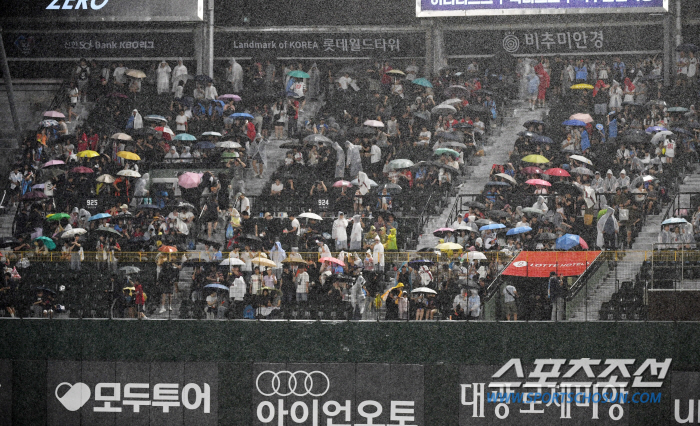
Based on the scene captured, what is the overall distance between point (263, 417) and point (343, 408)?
152 cm

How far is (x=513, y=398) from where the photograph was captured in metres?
20.3

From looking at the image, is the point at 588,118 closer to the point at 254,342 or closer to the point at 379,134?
the point at 379,134

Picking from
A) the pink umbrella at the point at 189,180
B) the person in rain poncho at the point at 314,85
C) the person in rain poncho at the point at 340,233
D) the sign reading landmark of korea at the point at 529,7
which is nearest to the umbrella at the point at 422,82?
the sign reading landmark of korea at the point at 529,7

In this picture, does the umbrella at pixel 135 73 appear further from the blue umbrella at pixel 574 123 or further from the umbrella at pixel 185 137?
the blue umbrella at pixel 574 123

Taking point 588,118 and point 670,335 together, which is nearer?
point 670,335

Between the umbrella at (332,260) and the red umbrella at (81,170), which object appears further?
the red umbrella at (81,170)

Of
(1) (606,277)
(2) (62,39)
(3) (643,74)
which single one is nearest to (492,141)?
(3) (643,74)

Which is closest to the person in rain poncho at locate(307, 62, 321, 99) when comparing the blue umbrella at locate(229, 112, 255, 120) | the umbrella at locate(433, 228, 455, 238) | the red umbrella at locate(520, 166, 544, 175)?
the blue umbrella at locate(229, 112, 255, 120)

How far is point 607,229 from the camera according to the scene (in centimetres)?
2445

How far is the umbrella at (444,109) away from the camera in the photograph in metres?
30.5

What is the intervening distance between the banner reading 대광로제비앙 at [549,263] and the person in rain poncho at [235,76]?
1517 cm

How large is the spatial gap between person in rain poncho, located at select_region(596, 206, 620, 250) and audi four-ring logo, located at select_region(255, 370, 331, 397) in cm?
754

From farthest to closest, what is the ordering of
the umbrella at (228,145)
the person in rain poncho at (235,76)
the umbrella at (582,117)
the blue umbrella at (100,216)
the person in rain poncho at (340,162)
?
the person in rain poncho at (235,76), the umbrella at (582,117), the umbrella at (228,145), the person in rain poncho at (340,162), the blue umbrella at (100,216)

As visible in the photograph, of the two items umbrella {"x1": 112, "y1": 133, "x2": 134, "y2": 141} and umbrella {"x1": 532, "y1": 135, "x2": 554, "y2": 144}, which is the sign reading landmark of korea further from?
umbrella {"x1": 112, "y1": 133, "x2": 134, "y2": 141}
